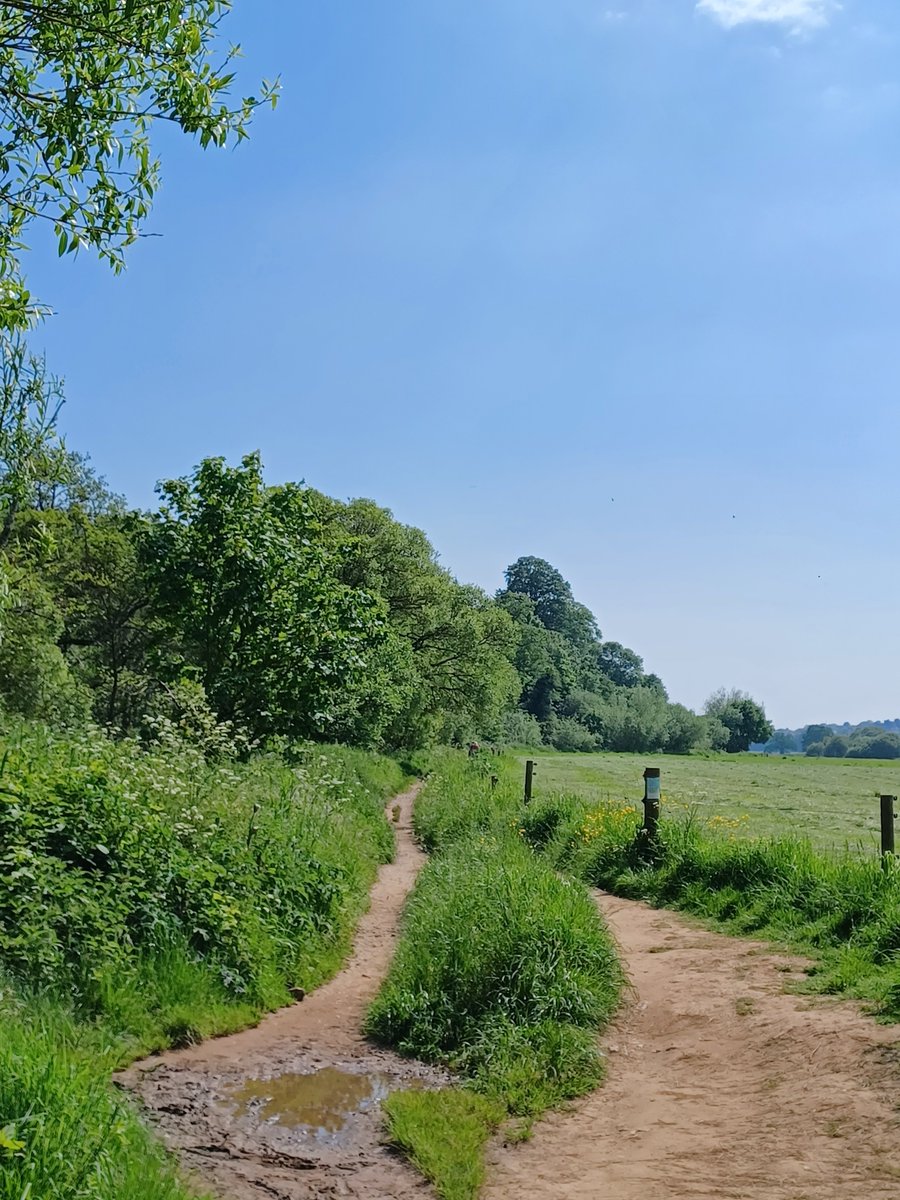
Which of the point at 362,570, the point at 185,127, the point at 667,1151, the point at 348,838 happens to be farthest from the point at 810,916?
the point at 362,570

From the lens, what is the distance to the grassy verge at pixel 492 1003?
18.2 ft

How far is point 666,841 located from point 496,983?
5.52 meters

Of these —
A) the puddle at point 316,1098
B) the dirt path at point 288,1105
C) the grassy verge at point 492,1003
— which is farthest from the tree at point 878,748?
the puddle at point 316,1098

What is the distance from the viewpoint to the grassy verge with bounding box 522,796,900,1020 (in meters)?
7.62

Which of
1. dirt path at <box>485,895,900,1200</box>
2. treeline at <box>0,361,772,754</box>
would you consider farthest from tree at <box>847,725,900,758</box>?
dirt path at <box>485,895,900,1200</box>

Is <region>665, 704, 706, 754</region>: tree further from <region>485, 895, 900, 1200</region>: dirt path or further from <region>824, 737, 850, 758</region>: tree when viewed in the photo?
<region>485, 895, 900, 1200</region>: dirt path

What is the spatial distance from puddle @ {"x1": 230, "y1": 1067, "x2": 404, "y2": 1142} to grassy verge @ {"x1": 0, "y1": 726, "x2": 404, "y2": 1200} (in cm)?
85

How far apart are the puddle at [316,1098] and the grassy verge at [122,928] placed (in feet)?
2.78

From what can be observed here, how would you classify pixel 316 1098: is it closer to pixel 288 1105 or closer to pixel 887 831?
pixel 288 1105

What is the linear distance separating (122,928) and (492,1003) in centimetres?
290

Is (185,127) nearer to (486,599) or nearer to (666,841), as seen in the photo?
(666,841)

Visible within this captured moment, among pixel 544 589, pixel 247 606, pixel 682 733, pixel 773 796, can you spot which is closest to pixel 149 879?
pixel 247 606

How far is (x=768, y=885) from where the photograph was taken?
1000 centimetres

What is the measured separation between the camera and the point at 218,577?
13.2 meters
